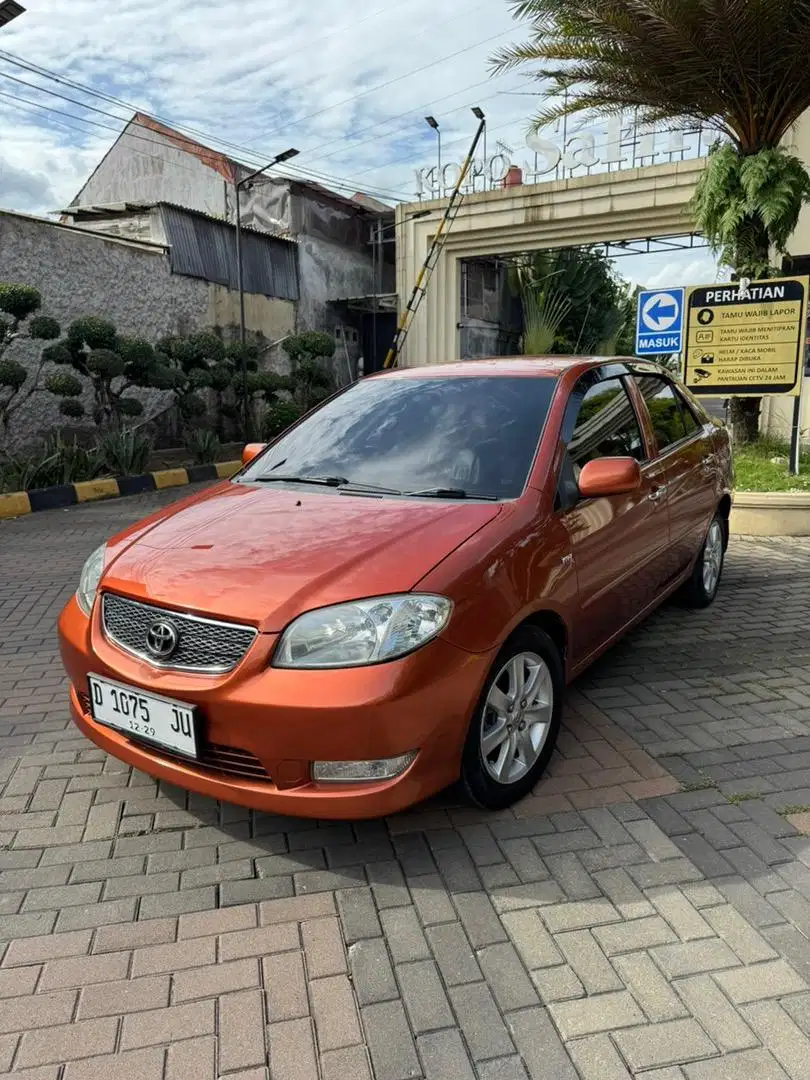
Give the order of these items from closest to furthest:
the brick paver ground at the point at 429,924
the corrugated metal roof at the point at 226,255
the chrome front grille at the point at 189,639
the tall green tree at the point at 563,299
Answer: the brick paver ground at the point at 429,924, the chrome front grille at the point at 189,639, the corrugated metal roof at the point at 226,255, the tall green tree at the point at 563,299

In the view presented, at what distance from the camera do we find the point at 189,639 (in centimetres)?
245

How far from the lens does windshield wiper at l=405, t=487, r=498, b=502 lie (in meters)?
3.00

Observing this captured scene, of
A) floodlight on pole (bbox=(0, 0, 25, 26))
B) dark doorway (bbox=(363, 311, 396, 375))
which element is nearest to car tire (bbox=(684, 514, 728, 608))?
floodlight on pole (bbox=(0, 0, 25, 26))

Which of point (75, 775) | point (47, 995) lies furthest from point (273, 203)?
point (47, 995)

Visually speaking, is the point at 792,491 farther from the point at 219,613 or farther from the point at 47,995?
the point at 47,995

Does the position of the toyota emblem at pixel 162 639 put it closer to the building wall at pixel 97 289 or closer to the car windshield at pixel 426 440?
the car windshield at pixel 426 440

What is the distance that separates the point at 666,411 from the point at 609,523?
4.90 ft

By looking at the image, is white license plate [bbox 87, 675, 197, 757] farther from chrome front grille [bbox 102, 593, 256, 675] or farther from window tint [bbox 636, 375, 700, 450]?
window tint [bbox 636, 375, 700, 450]

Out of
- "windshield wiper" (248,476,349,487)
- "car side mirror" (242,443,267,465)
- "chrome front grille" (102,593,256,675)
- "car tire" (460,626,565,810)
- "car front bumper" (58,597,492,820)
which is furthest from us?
"car side mirror" (242,443,267,465)

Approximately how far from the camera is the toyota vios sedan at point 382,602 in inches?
91.5

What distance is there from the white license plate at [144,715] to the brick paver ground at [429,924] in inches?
16.5

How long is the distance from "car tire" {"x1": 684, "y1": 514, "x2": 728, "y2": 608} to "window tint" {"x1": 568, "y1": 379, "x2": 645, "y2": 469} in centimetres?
140

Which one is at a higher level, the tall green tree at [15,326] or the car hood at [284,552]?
the tall green tree at [15,326]

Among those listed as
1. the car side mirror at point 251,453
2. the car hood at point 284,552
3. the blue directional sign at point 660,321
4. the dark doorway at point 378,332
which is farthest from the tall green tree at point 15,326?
the dark doorway at point 378,332
